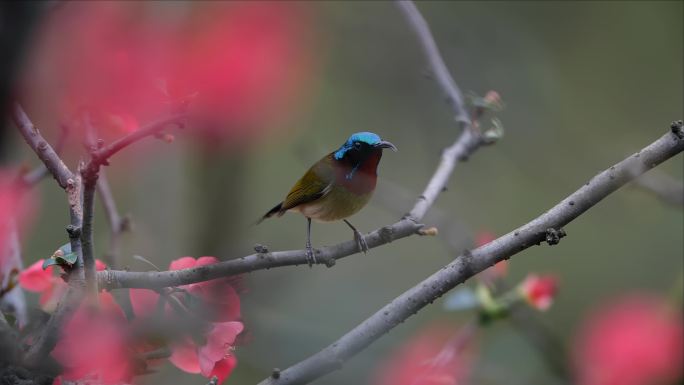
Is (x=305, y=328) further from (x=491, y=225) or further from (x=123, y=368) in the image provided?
(x=491, y=225)

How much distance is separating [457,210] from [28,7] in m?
4.18

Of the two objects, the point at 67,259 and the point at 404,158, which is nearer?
the point at 67,259

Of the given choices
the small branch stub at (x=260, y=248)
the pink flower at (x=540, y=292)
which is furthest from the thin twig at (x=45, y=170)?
the pink flower at (x=540, y=292)

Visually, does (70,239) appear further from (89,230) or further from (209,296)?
(209,296)

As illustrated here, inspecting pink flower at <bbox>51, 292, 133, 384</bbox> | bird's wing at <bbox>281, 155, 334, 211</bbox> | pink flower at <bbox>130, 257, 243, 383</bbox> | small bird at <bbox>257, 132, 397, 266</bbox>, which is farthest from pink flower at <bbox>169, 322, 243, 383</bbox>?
bird's wing at <bbox>281, 155, 334, 211</bbox>

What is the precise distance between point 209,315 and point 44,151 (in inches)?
11.9

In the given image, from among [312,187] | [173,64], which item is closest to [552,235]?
[173,64]

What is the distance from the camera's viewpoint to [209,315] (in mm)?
1052

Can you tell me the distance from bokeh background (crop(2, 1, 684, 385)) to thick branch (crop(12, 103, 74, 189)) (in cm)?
5

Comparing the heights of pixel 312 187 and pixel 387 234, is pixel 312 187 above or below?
above

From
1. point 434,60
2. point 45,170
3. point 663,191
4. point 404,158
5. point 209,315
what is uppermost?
point 404,158

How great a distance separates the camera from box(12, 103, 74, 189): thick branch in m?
0.97

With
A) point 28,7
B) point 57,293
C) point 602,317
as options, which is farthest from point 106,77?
point 602,317

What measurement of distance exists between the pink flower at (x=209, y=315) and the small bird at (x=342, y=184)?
1018 millimetres
